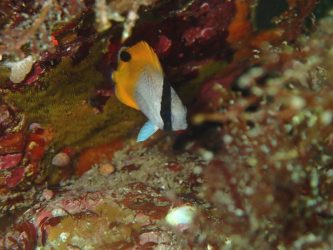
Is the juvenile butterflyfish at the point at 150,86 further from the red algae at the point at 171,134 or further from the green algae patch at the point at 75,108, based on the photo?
the green algae patch at the point at 75,108

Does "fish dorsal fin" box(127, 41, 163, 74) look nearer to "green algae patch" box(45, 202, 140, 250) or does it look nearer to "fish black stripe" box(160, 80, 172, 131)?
"fish black stripe" box(160, 80, 172, 131)

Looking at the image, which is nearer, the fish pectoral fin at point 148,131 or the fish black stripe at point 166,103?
the fish black stripe at point 166,103

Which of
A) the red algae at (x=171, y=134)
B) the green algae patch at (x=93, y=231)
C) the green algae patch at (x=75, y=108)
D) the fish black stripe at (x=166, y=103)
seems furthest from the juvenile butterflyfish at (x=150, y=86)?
the green algae patch at (x=93, y=231)

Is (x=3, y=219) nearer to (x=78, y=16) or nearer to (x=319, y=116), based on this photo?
(x=78, y=16)

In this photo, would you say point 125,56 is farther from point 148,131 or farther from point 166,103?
point 148,131

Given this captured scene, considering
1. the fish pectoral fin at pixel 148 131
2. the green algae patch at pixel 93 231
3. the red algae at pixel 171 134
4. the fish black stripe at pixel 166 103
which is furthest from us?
the fish pectoral fin at pixel 148 131

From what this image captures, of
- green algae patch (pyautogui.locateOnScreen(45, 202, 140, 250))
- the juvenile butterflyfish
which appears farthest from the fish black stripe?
green algae patch (pyautogui.locateOnScreen(45, 202, 140, 250))

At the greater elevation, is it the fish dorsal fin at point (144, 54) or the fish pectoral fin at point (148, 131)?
the fish dorsal fin at point (144, 54)
